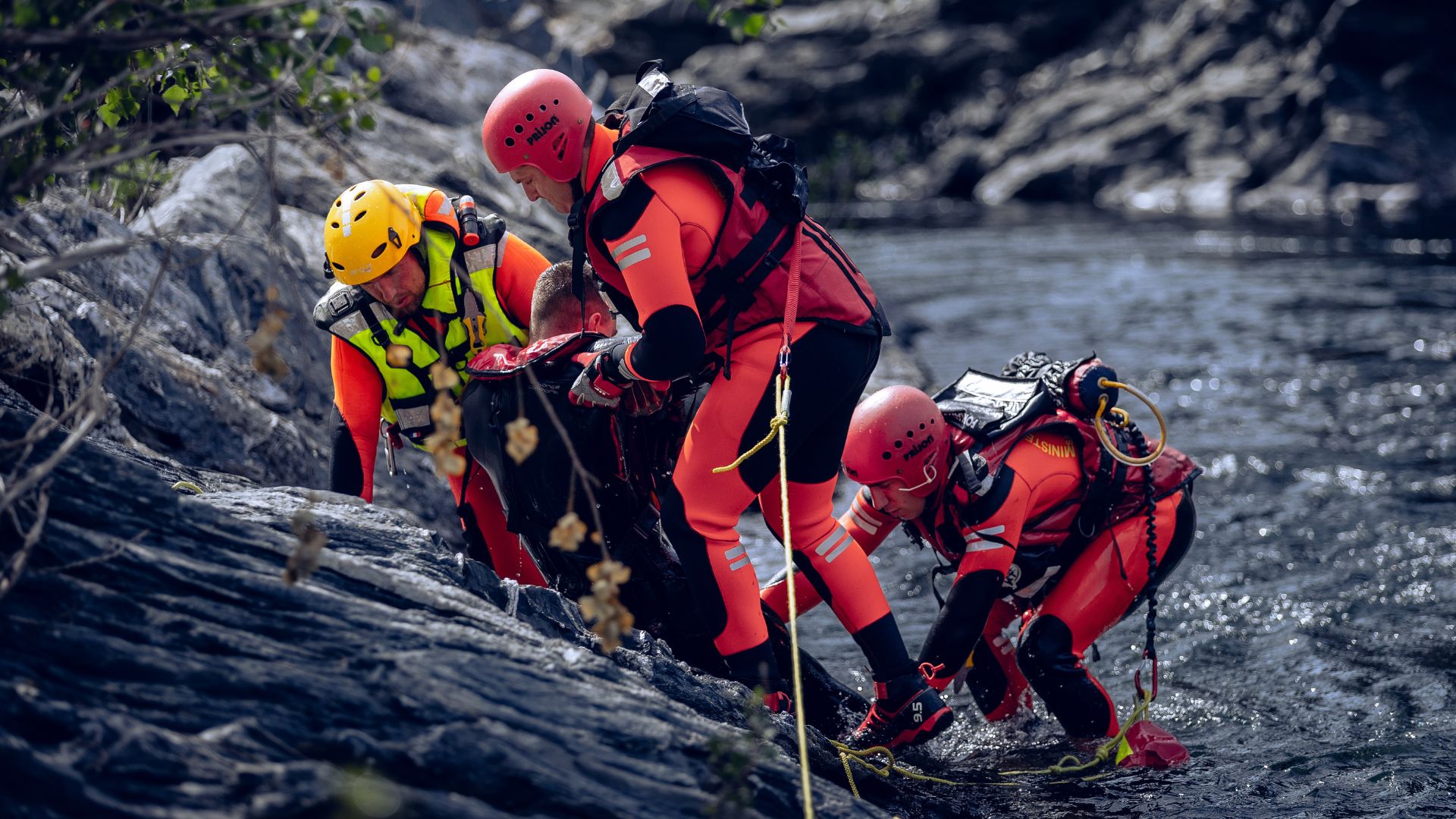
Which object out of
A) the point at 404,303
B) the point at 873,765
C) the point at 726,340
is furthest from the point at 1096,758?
the point at 404,303

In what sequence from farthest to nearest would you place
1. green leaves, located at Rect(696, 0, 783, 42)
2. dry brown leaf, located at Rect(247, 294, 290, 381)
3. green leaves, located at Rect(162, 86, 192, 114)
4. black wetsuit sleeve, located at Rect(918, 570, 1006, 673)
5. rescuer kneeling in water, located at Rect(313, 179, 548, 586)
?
black wetsuit sleeve, located at Rect(918, 570, 1006, 673)
rescuer kneeling in water, located at Rect(313, 179, 548, 586)
green leaves, located at Rect(162, 86, 192, 114)
green leaves, located at Rect(696, 0, 783, 42)
dry brown leaf, located at Rect(247, 294, 290, 381)

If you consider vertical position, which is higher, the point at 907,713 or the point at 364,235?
the point at 364,235

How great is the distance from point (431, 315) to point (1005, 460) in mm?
2359

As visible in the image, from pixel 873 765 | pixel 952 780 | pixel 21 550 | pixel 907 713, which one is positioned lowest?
pixel 952 780

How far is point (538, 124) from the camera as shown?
4.20m

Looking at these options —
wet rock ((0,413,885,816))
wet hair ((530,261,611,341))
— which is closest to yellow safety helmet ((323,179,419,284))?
wet hair ((530,261,611,341))

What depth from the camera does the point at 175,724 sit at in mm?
3006

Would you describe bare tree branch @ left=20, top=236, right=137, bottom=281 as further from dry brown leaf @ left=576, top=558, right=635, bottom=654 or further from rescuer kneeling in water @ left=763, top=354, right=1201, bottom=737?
rescuer kneeling in water @ left=763, top=354, right=1201, bottom=737

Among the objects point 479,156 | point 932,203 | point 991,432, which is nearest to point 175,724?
point 991,432

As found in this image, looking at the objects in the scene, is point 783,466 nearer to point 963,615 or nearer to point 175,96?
point 963,615

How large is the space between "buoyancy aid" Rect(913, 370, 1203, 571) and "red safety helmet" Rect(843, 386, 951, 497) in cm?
15

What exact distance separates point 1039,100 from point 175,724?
31.6 metres

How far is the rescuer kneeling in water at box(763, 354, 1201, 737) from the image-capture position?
5031mm

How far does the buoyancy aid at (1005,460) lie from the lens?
514 centimetres
